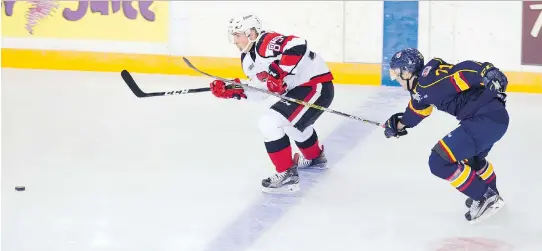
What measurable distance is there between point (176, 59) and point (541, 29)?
98.3 inches

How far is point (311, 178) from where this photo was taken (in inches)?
207

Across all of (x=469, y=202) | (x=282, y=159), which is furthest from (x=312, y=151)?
(x=469, y=202)

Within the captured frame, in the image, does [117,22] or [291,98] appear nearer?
[291,98]

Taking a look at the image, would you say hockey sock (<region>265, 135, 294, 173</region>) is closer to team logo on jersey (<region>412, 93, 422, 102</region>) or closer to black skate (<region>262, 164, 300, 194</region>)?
black skate (<region>262, 164, 300, 194</region>)

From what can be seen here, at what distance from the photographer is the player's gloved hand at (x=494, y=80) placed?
410 cm

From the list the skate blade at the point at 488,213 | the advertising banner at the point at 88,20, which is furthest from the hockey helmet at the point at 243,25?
the advertising banner at the point at 88,20

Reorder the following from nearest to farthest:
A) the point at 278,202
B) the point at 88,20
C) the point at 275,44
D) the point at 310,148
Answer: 1. the point at 278,202
2. the point at 275,44
3. the point at 310,148
4. the point at 88,20

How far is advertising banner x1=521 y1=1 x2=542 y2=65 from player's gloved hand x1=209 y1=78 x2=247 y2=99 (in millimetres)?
2582

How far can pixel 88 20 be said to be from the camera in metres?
8.09

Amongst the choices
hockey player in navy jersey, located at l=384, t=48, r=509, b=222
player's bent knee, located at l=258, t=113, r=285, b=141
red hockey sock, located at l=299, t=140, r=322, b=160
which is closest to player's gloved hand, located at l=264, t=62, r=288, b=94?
player's bent knee, located at l=258, t=113, r=285, b=141

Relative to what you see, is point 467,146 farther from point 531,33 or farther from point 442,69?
point 531,33

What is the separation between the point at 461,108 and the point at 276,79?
2.83 ft

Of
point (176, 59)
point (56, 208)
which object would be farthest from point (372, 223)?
point (176, 59)

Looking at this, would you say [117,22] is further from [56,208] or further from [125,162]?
[56,208]
